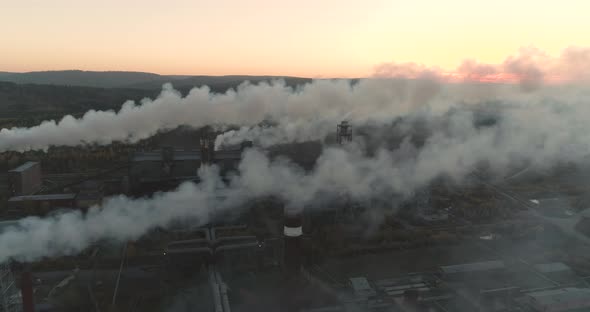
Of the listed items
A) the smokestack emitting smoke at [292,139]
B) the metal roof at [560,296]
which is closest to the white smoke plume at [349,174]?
the smokestack emitting smoke at [292,139]

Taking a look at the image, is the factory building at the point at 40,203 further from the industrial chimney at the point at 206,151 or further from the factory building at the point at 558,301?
the factory building at the point at 558,301

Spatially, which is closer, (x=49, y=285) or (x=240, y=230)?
(x=49, y=285)

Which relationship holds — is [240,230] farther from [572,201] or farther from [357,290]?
[572,201]

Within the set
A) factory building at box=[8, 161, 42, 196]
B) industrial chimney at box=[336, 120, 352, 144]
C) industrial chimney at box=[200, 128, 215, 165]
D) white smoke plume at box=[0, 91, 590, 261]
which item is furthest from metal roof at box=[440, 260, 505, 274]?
factory building at box=[8, 161, 42, 196]

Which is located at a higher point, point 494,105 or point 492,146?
point 494,105

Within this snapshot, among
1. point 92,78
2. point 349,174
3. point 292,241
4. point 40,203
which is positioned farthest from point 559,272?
point 92,78

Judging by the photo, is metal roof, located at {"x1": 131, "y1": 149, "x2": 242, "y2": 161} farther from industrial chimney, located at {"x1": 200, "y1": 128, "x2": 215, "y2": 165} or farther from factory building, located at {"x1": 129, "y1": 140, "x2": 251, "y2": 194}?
industrial chimney, located at {"x1": 200, "y1": 128, "x2": 215, "y2": 165}

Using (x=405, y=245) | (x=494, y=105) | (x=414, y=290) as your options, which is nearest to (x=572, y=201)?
(x=494, y=105)
